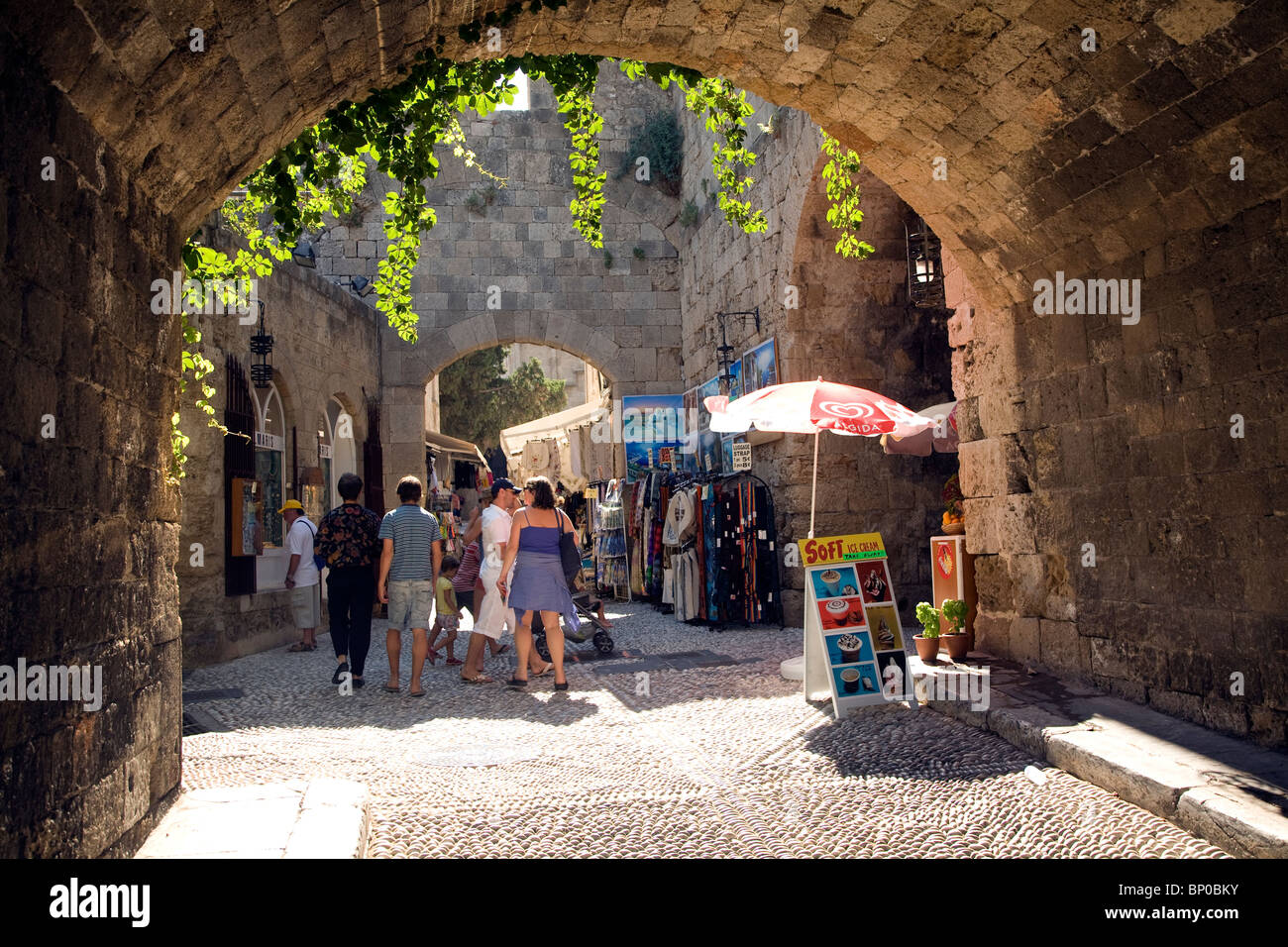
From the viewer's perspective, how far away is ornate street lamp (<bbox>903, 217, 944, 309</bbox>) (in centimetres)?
911

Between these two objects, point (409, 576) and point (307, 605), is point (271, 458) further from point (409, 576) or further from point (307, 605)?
point (409, 576)

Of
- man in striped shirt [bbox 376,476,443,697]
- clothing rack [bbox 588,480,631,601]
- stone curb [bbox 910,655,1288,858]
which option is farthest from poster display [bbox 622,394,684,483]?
stone curb [bbox 910,655,1288,858]

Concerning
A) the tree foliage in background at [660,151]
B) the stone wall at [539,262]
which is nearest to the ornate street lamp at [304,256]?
the stone wall at [539,262]

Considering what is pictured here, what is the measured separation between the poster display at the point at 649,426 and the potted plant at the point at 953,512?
618 centimetres

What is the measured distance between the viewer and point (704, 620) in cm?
1105

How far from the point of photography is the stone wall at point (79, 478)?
246 cm

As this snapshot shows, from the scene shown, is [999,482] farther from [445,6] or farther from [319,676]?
[319,676]

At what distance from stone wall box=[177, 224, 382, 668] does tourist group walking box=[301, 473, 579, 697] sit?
1614 millimetres

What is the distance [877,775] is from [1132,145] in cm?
309

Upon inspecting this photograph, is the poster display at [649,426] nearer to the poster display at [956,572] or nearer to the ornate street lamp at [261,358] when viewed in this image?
the ornate street lamp at [261,358]

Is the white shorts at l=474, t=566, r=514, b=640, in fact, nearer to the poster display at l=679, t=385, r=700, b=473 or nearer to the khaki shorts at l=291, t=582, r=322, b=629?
the khaki shorts at l=291, t=582, r=322, b=629

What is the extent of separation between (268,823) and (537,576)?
12.3 ft

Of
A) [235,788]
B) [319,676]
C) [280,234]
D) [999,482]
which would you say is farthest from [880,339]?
[235,788]

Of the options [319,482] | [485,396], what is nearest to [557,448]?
[319,482]
